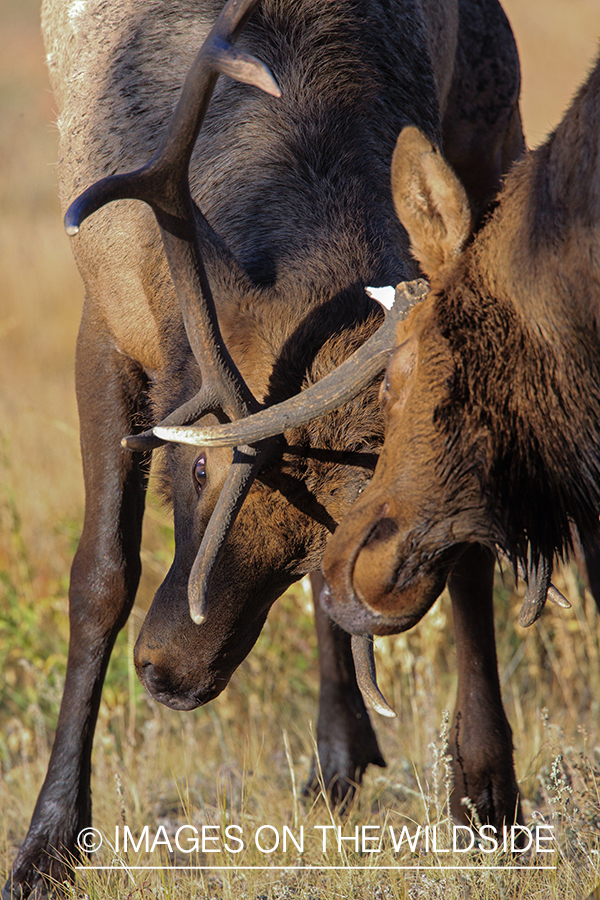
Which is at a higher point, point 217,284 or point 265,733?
point 217,284

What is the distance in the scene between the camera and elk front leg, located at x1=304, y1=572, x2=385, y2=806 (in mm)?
3711

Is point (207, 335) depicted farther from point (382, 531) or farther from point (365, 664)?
point (365, 664)

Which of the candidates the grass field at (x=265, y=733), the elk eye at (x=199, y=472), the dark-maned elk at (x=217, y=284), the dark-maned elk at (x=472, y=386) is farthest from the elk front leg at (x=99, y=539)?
the dark-maned elk at (x=472, y=386)

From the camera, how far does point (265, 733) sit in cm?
404

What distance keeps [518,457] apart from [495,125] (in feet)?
8.13

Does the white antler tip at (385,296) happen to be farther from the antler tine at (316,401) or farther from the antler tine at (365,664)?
the antler tine at (365,664)

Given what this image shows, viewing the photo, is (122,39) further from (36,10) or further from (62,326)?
(36,10)

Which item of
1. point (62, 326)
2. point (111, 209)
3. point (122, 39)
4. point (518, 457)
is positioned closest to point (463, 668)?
point (518, 457)

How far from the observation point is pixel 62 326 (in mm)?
9750

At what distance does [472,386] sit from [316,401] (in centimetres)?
34

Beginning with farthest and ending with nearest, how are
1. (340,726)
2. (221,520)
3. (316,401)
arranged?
(340,726)
(221,520)
(316,401)

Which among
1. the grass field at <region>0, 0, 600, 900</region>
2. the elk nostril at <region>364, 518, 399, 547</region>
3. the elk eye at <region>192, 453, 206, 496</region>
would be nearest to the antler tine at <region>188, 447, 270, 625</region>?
the elk eye at <region>192, 453, 206, 496</region>

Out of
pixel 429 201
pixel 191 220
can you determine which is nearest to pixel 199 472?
pixel 191 220

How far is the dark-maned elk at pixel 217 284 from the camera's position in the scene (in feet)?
7.57
